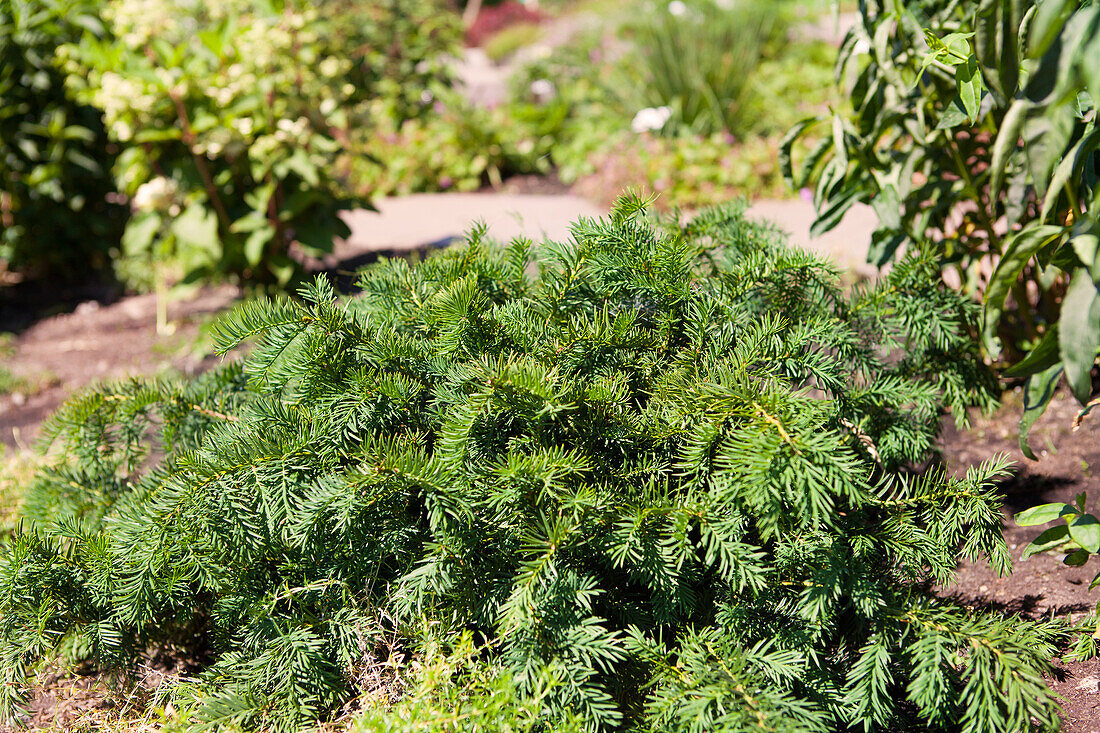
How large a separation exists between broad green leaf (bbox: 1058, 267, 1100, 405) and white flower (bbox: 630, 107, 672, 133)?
17.3 feet

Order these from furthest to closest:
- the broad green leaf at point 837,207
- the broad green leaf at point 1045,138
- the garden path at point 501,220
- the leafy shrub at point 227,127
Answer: the garden path at point 501,220 < the leafy shrub at point 227,127 < the broad green leaf at point 837,207 < the broad green leaf at point 1045,138

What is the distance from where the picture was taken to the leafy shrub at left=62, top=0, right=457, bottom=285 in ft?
12.0

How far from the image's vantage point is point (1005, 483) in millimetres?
2178

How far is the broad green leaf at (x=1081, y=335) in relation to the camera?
1082mm

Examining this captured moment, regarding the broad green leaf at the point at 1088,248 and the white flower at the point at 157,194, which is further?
the white flower at the point at 157,194

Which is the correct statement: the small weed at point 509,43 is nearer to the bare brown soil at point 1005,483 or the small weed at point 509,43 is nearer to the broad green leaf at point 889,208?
the bare brown soil at point 1005,483

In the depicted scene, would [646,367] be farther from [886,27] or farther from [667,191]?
[667,191]

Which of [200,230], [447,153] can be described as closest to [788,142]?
[200,230]

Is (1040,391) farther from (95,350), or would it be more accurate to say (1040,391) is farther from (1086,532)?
(95,350)

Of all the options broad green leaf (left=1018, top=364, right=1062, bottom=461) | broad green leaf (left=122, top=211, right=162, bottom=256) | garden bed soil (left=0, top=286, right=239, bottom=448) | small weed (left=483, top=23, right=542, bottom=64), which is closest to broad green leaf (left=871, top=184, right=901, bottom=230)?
broad green leaf (left=1018, top=364, right=1062, bottom=461)

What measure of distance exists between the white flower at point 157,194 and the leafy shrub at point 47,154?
1.12m

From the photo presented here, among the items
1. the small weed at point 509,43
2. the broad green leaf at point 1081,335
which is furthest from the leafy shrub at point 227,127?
the small weed at point 509,43

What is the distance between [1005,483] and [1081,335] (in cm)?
125

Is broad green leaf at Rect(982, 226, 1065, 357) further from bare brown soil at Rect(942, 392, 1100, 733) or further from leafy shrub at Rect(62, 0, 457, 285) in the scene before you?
leafy shrub at Rect(62, 0, 457, 285)
